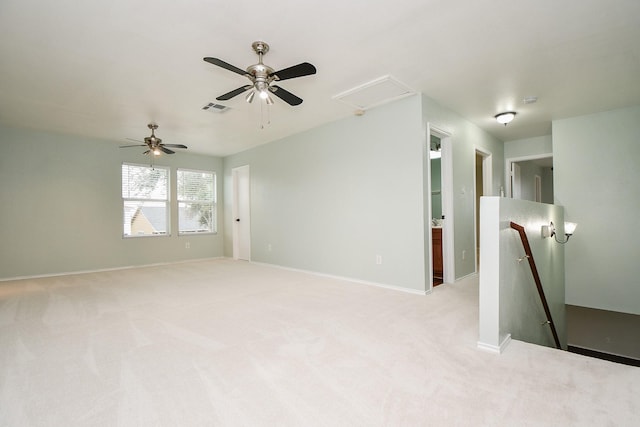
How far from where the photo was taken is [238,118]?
4.67 meters

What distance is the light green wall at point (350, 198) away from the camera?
12.7 ft

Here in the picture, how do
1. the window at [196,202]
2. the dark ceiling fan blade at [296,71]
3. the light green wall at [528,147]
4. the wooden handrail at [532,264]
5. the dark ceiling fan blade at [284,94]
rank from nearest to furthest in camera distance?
the dark ceiling fan blade at [296,71]
the wooden handrail at [532,264]
the dark ceiling fan blade at [284,94]
the light green wall at [528,147]
the window at [196,202]

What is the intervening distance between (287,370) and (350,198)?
304cm

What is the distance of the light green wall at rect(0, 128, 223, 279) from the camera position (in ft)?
16.4

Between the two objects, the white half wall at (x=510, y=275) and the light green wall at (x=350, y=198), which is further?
the light green wall at (x=350, y=198)

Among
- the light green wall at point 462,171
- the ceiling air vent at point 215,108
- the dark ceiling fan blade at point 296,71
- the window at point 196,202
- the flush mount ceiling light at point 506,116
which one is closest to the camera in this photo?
the dark ceiling fan blade at point 296,71

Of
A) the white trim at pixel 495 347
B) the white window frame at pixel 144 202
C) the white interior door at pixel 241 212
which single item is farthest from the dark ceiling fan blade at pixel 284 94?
the white window frame at pixel 144 202

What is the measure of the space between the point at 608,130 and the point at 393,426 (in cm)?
536

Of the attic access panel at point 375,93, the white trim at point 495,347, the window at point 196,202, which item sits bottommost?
the white trim at point 495,347

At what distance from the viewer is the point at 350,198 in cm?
461

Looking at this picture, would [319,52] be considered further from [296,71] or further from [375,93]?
[375,93]

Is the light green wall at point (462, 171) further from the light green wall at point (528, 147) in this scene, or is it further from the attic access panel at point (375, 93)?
the light green wall at point (528, 147)

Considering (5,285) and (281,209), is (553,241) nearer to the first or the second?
(281,209)

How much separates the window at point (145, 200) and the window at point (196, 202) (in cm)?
35
